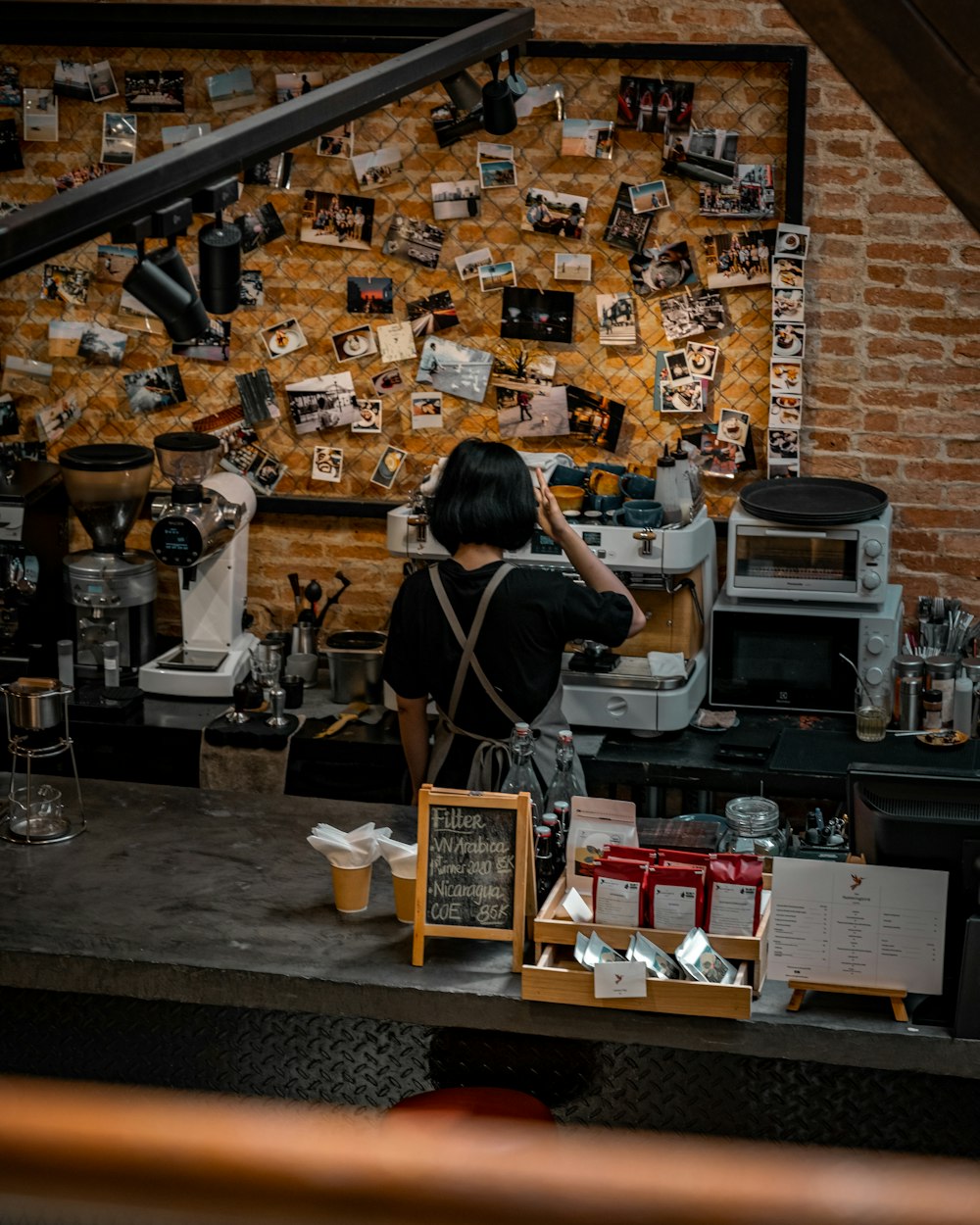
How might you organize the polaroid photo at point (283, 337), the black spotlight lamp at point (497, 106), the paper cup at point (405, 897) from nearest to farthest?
the paper cup at point (405, 897), the black spotlight lamp at point (497, 106), the polaroid photo at point (283, 337)

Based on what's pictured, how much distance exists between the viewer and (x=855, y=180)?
184 inches

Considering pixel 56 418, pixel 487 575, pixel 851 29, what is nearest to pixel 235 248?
pixel 487 575

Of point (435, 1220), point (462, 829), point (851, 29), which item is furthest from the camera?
point (462, 829)

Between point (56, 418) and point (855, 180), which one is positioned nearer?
point (855, 180)

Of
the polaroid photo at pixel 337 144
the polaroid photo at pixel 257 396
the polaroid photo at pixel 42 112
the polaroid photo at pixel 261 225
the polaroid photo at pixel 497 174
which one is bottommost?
the polaroid photo at pixel 257 396

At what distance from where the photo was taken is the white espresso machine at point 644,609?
4273 mm

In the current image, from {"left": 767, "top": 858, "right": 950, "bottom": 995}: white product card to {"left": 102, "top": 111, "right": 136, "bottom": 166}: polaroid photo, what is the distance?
3722 mm

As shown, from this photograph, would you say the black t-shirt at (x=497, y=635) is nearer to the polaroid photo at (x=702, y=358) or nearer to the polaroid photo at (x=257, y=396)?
the polaroid photo at (x=702, y=358)

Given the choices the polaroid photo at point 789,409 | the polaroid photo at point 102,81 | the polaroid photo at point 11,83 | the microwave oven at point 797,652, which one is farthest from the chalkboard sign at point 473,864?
the polaroid photo at point 11,83

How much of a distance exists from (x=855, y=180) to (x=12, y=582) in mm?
2959

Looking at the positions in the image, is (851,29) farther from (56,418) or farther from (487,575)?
(56,418)

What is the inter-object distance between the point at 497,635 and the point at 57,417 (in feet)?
8.61

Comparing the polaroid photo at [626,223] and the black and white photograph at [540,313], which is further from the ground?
the polaroid photo at [626,223]

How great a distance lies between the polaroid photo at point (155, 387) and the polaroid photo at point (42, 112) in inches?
33.4
